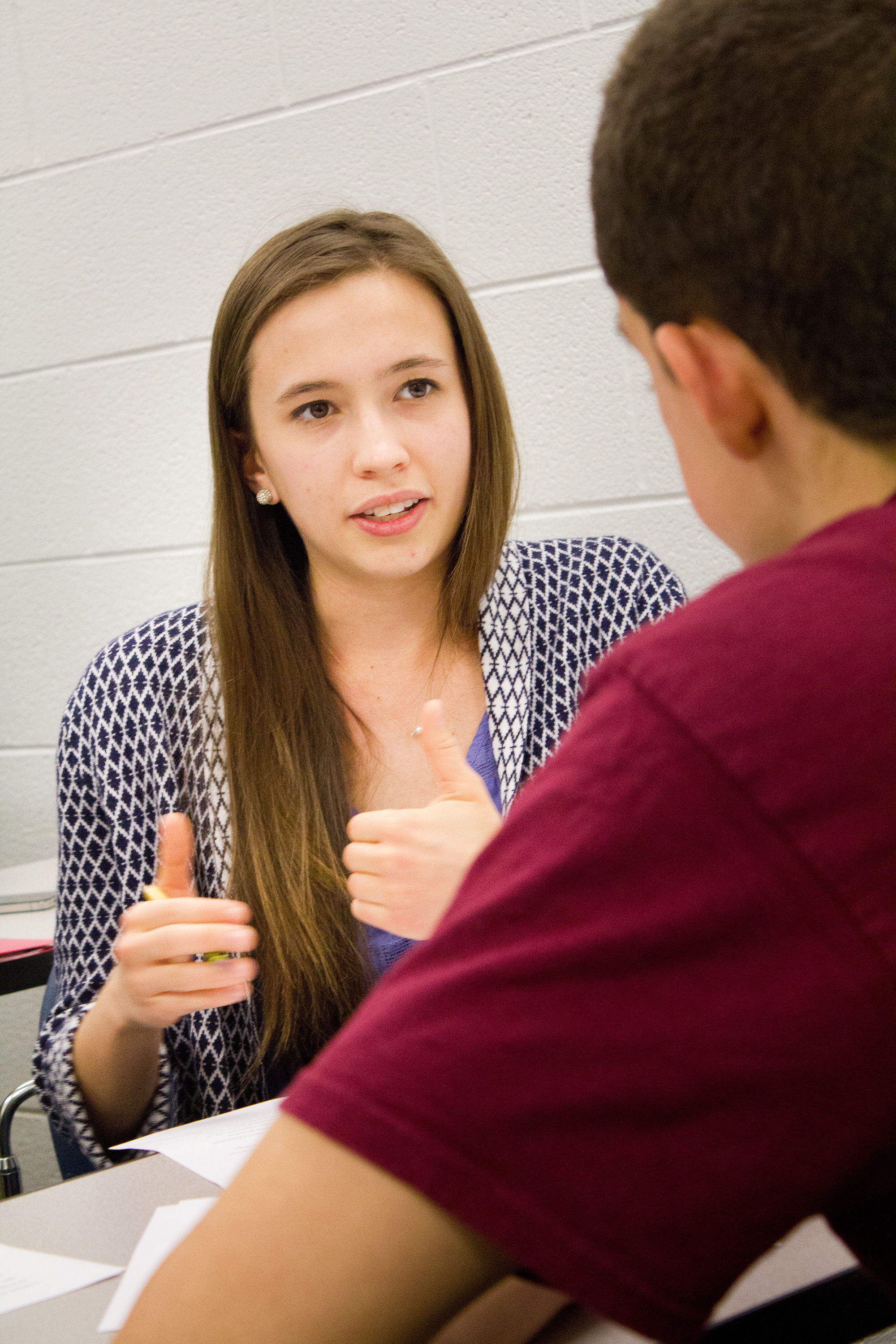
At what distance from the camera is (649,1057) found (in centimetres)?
38

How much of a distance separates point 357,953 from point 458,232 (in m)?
1.14

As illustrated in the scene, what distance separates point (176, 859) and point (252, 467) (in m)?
0.62

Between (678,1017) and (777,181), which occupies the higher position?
(777,181)

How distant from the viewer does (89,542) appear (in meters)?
2.20

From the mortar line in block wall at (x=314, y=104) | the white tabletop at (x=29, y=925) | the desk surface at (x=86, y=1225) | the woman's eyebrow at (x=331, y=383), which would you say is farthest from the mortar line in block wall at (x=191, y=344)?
the desk surface at (x=86, y=1225)

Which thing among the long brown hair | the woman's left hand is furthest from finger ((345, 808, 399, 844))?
the long brown hair

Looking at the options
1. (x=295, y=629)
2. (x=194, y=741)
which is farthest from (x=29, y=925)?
(x=295, y=629)

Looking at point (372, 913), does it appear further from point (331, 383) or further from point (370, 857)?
point (331, 383)

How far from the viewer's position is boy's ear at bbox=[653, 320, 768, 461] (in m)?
0.49

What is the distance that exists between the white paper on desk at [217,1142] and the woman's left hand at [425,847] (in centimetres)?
18

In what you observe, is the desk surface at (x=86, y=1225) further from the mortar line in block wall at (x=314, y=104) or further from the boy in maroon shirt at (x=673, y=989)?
the mortar line in block wall at (x=314, y=104)

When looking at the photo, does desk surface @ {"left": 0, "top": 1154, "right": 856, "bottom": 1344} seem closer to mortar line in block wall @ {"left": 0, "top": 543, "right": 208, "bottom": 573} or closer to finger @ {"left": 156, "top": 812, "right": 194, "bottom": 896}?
finger @ {"left": 156, "top": 812, "right": 194, "bottom": 896}

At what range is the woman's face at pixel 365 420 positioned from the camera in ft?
4.50

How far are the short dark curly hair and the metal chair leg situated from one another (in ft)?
4.76
